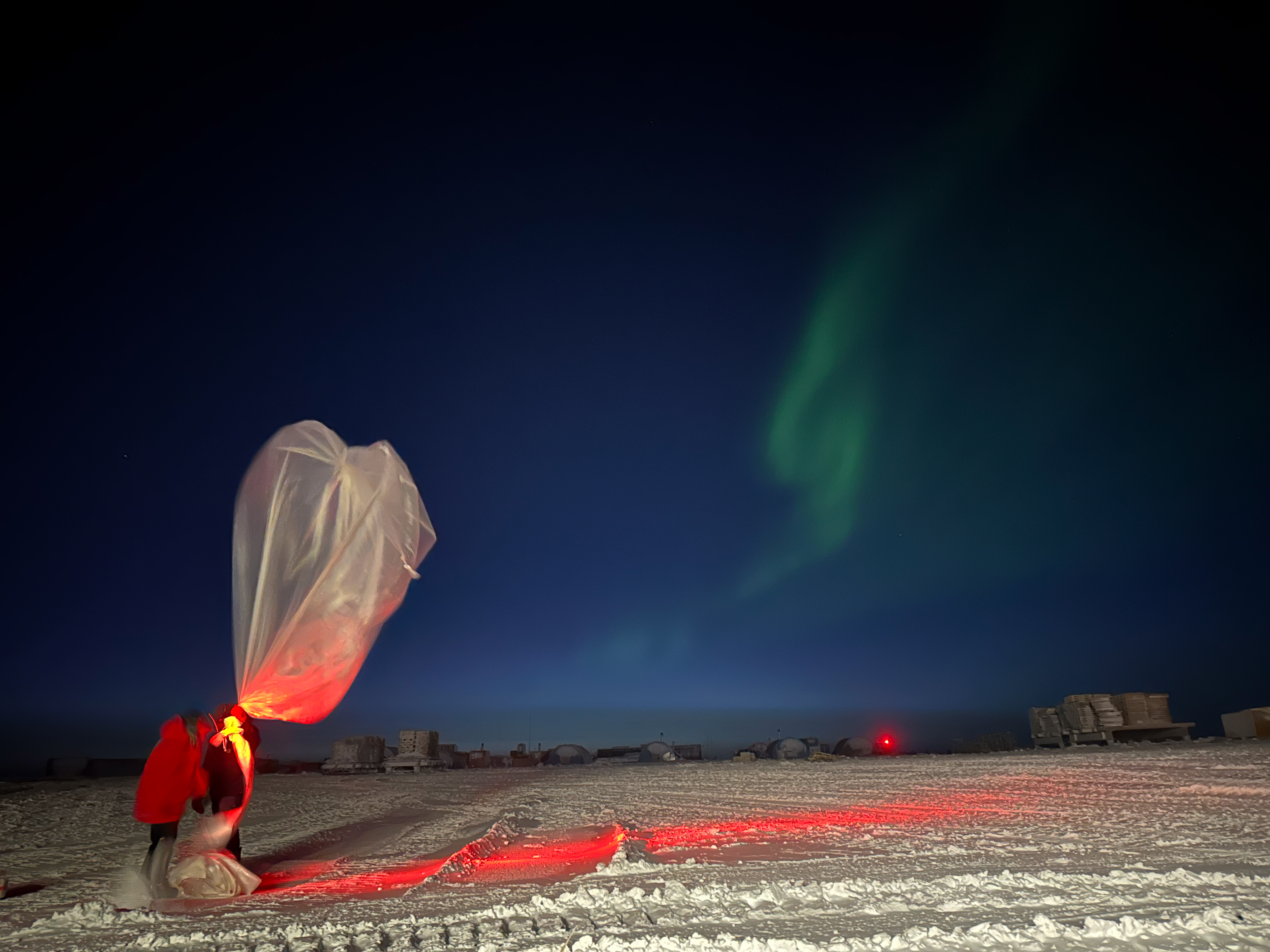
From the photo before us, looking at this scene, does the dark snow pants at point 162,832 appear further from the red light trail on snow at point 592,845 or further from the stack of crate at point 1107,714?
the stack of crate at point 1107,714

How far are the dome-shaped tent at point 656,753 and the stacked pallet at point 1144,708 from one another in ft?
81.8

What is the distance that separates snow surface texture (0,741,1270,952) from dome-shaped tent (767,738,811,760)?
1294 inches

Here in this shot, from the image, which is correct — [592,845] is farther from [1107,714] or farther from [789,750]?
[789,750]

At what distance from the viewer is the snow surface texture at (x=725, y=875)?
173 inches

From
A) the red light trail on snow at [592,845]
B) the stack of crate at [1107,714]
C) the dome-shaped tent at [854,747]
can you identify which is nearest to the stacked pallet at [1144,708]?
the stack of crate at [1107,714]

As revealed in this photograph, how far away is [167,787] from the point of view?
624cm

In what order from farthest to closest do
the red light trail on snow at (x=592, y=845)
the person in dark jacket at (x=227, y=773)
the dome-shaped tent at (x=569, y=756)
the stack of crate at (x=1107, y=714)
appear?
the dome-shaped tent at (x=569, y=756)
the stack of crate at (x=1107, y=714)
the person in dark jacket at (x=227, y=773)
the red light trail on snow at (x=592, y=845)

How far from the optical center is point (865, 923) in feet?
14.9

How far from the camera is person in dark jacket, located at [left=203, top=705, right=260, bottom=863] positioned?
22.9 feet

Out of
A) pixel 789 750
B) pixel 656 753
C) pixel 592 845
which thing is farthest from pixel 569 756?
pixel 592 845

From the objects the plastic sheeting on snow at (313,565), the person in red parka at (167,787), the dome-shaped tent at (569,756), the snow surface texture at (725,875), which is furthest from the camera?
the dome-shaped tent at (569,756)

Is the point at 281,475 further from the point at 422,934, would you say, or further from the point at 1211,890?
the point at 1211,890

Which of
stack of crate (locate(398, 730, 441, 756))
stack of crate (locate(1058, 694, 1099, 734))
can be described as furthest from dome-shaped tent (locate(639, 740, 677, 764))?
stack of crate (locate(1058, 694, 1099, 734))

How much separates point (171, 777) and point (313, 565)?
224 cm
